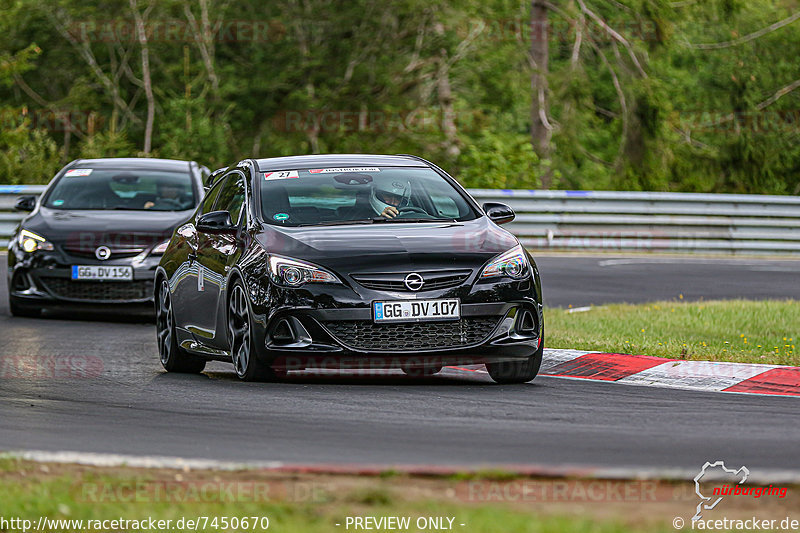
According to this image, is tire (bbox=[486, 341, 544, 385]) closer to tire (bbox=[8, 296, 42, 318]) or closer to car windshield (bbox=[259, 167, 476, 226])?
car windshield (bbox=[259, 167, 476, 226])

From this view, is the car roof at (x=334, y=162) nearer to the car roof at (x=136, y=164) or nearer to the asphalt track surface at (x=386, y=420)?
the asphalt track surface at (x=386, y=420)

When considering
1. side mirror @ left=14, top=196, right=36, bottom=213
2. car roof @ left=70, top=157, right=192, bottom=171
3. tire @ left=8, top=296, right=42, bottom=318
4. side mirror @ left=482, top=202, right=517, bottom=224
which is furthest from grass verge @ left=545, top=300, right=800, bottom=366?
side mirror @ left=14, top=196, right=36, bottom=213

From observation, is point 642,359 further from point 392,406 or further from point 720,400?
point 392,406

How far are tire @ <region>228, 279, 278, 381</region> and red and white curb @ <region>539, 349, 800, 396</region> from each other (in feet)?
7.21

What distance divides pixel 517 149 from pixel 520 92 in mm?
9173

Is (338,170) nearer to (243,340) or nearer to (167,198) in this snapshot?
(243,340)

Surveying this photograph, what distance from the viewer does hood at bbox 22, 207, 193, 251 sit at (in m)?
14.8

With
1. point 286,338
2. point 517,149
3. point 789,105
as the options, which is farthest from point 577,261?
point 789,105

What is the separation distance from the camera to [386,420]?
25.6ft

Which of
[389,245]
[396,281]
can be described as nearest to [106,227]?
[389,245]

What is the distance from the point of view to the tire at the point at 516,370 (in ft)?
32.0

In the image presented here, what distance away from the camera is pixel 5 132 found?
30984 millimetres

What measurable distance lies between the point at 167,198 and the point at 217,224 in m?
5.93

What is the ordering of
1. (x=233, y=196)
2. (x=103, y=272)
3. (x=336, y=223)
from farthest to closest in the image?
(x=103, y=272) → (x=233, y=196) → (x=336, y=223)
